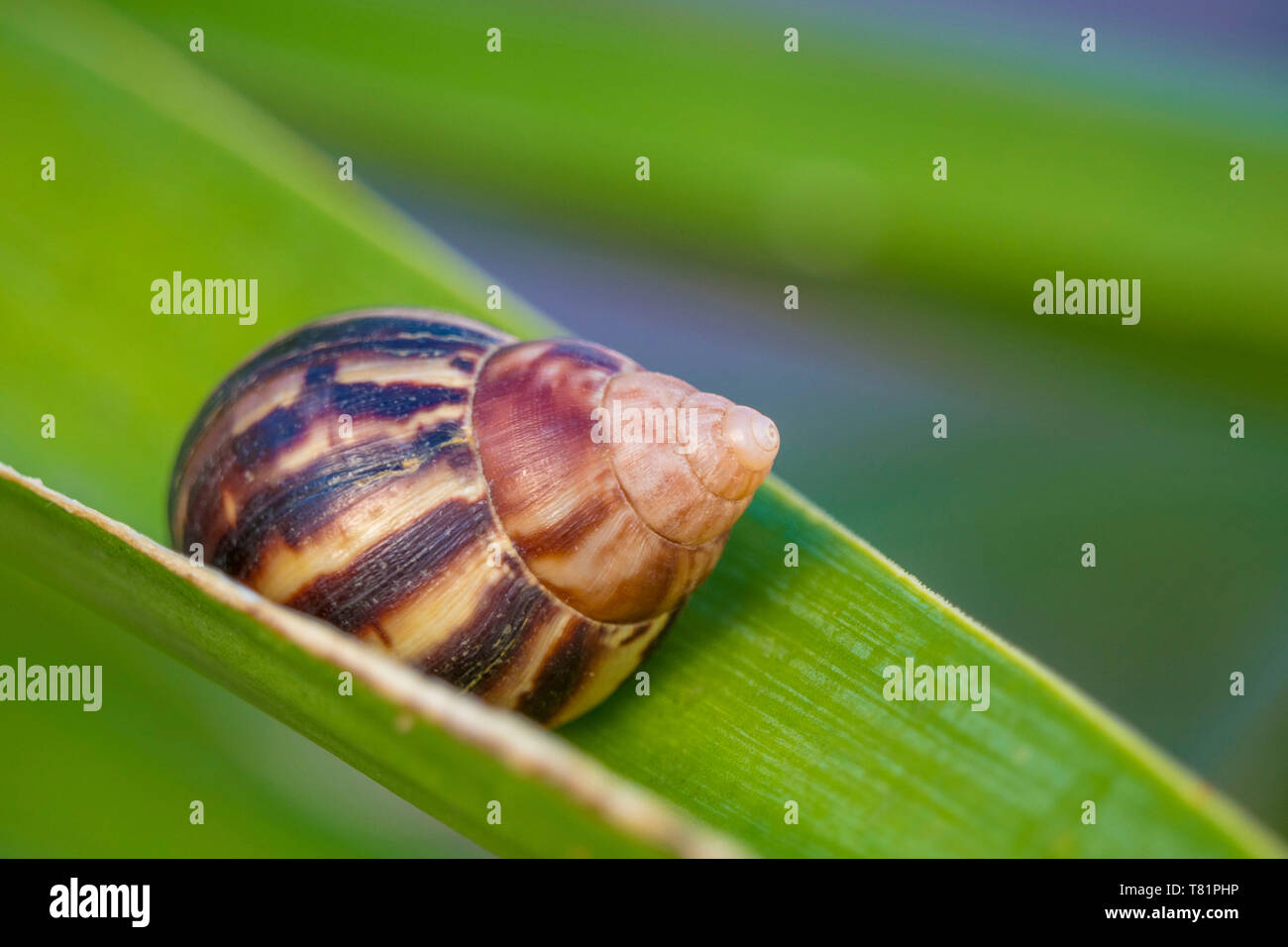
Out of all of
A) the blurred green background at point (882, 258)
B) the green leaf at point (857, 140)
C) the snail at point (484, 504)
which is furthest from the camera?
the green leaf at point (857, 140)

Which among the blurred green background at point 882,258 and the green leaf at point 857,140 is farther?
the green leaf at point 857,140

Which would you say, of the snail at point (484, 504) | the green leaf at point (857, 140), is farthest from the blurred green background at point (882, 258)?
the snail at point (484, 504)

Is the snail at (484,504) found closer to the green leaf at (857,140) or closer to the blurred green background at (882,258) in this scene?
the blurred green background at (882,258)

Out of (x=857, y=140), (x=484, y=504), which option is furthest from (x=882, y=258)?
(x=484, y=504)

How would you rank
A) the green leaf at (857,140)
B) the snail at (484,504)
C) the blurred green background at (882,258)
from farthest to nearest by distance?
the green leaf at (857,140)
the blurred green background at (882,258)
the snail at (484,504)

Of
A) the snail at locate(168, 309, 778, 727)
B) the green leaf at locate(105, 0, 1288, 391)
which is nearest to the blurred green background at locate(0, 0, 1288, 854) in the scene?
the green leaf at locate(105, 0, 1288, 391)
